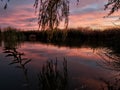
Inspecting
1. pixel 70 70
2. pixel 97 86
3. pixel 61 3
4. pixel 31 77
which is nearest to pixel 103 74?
pixel 70 70

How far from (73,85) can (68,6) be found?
606 centimetres

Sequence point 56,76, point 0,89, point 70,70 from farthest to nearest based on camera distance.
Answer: point 70,70 → point 0,89 → point 56,76

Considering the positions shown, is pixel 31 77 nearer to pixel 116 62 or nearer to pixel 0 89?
pixel 0 89

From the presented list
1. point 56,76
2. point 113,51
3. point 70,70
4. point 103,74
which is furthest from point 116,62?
point 70,70

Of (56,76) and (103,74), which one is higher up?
(56,76)

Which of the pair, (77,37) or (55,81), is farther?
(77,37)

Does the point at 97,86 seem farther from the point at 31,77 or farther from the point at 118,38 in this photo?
the point at 118,38

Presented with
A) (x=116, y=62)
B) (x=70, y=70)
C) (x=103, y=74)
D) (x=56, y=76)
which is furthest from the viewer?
(x=70, y=70)

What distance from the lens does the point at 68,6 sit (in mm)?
3506

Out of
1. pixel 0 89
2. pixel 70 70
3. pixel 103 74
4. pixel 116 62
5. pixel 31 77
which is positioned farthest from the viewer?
pixel 70 70

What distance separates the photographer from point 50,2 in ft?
11.8

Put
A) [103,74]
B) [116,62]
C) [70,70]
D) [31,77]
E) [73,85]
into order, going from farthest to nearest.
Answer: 1. [70,70]
2. [103,74]
3. [31,77]
4. [73,85]
5. [116,62]

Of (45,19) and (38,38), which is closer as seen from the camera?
(45,19)

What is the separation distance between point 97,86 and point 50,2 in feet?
19.7
